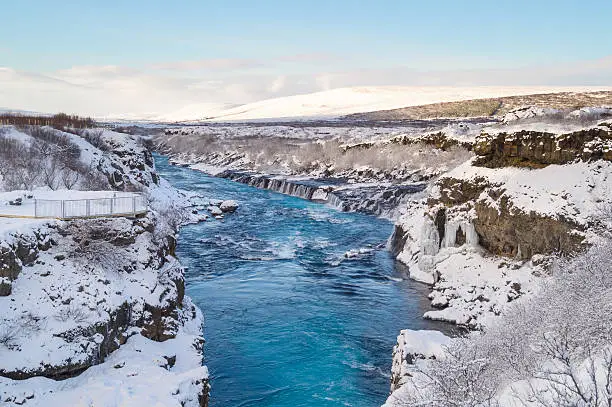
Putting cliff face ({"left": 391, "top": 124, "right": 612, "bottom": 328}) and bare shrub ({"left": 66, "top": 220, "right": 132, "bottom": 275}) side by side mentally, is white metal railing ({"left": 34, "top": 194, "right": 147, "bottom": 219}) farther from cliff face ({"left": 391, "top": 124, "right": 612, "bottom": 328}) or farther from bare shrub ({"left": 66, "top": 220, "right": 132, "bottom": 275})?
cliff face ({"left": 391, "top": 124, "right": 612, "bottom": 328})

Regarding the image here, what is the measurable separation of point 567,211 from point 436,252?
22.0 feet

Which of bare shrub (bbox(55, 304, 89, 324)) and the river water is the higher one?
bare shrub (bbox(55, 304, 89, 324))

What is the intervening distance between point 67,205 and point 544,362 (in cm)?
1358

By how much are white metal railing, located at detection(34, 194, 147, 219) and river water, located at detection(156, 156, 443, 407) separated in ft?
15.7

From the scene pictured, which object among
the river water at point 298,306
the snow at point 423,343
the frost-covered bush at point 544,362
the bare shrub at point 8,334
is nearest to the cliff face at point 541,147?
the river water at point 298,306

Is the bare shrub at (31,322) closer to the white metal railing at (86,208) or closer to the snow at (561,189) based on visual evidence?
the white metal railing at (86,208)

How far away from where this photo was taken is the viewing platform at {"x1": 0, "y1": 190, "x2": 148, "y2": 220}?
54.7 feet

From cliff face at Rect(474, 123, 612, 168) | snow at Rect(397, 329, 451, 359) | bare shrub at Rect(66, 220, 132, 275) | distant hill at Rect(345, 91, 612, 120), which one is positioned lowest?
A: snow at Rect(397, 329, 451, 359)

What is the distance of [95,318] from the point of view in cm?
1426

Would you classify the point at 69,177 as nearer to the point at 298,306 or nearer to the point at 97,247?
the point at 298,306

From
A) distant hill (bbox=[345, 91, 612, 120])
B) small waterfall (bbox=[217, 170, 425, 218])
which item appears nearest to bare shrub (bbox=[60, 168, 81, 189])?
small waterfall (bbox=[217, 170, 425, 218])

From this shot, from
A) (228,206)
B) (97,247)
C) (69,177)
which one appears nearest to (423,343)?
(97,247)

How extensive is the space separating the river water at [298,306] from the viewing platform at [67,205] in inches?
192

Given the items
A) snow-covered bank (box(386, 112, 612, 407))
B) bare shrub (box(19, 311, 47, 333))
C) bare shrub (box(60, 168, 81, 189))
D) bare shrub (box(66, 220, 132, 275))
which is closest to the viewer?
snow-covered bank (box(386, 112, 612, 407))
